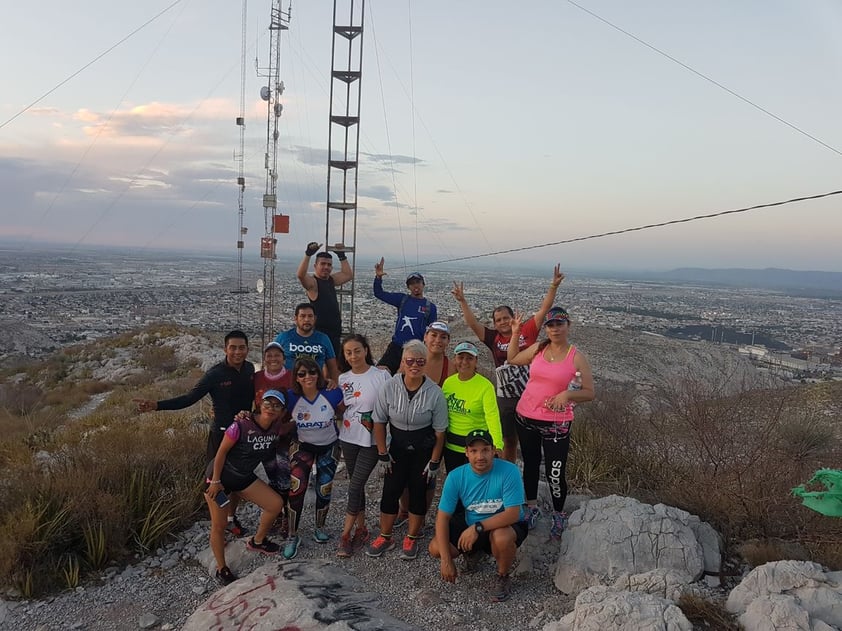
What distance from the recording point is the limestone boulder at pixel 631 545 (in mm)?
4328

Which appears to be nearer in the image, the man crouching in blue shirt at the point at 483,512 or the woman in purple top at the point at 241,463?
the man crouching in blue shirt at the point at 483,512

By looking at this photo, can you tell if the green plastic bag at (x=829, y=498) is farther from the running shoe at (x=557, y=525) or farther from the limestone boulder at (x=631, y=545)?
the running shoe at (x=557, y=525)

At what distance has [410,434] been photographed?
14.9 feet

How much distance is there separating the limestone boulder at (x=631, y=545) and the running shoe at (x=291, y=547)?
236 centimetres

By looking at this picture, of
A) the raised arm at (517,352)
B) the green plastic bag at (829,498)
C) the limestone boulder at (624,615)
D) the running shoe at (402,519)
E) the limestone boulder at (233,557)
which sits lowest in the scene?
the limestone boulder at (233,557)

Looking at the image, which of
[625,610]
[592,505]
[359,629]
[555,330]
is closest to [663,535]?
[592,505]

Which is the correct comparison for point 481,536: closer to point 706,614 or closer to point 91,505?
point 706,614

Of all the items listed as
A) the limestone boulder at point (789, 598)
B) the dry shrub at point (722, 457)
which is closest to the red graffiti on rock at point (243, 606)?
the limestone boulder at point (789, 598)

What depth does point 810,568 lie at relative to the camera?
3658 millimetres

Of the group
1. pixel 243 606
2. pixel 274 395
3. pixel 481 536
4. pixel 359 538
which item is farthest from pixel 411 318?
pixel 243 606

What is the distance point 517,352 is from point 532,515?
5.16ft

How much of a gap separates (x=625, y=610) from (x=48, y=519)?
5.05 m

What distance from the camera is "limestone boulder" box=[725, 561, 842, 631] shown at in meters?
3.21

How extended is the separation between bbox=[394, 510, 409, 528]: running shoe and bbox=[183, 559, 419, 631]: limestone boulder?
3.26 ft
